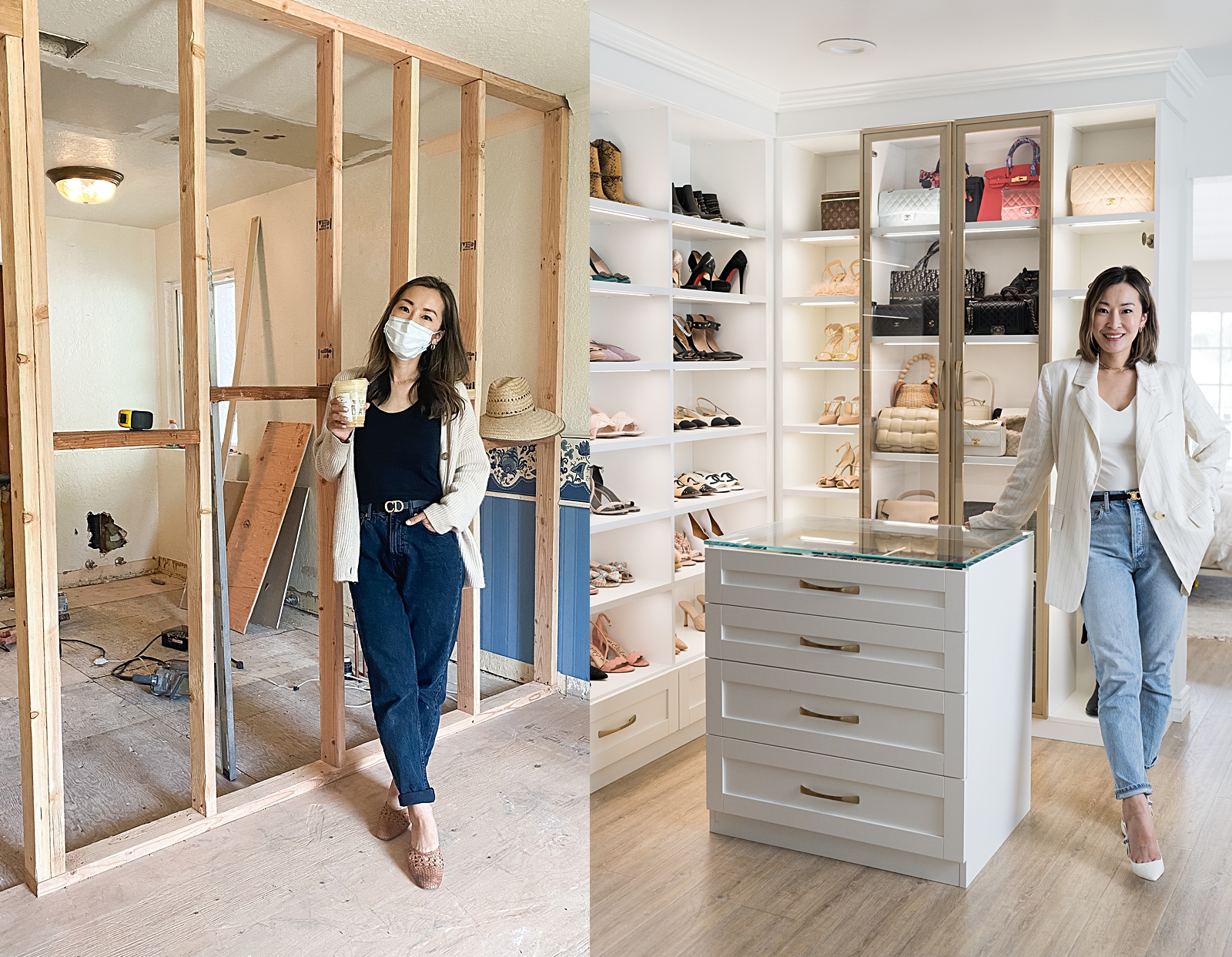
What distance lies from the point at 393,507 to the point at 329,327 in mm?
215

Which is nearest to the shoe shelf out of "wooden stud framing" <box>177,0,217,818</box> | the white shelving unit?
the white shelving unit

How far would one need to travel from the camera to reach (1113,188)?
92 centimetres

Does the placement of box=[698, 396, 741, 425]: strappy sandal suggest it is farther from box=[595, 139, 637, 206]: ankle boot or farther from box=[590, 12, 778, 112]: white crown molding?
box=[595, 139, 637, 206]: ankle boot

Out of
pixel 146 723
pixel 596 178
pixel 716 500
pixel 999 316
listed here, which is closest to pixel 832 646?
pixel 716 500

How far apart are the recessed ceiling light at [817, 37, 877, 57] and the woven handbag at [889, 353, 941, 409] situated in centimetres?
26

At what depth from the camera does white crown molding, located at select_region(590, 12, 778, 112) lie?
643 mm

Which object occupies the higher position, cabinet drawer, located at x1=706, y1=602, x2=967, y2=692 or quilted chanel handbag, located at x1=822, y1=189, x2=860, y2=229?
quilted chanel handbag, located at x1=822, y1=189, x2=860, y2=229

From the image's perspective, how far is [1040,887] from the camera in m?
0.71

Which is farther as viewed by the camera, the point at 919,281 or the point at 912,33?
the point at 919,281

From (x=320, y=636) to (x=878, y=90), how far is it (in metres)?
0.83

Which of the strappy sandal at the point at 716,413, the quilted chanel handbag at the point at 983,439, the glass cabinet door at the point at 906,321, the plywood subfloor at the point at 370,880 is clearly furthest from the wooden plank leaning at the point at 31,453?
the quilted chanel handbag at the point at 983,439

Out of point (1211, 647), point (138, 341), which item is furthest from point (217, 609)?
point (1211, 647)

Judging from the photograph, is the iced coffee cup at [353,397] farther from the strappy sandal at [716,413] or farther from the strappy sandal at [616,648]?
the strappy sandal at [616,648]

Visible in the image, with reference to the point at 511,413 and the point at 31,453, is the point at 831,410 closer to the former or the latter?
the point at 511,413
